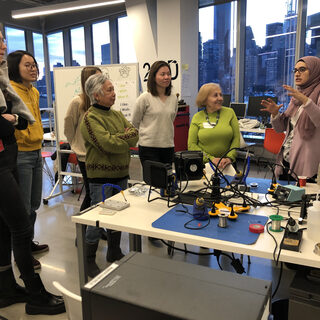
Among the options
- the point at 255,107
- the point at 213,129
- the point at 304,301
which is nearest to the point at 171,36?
the point at 255,107

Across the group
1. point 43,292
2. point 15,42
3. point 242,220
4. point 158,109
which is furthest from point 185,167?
→ point 15,42

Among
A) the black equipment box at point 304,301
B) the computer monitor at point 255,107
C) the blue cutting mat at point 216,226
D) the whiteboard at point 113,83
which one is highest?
the whiteboard at point 113,83

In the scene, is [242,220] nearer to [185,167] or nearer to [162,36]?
[185,167]

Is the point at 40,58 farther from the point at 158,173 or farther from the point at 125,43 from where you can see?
the point at 158,173

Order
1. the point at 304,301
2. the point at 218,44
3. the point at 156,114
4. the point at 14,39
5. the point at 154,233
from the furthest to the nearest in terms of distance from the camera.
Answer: the point at 14,39 < the point at 218,44 < the point at 156,114 < the point at 154,233 < the point at 304,301

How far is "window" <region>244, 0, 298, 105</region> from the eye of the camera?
222 inches

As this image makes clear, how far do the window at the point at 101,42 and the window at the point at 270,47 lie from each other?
354cm

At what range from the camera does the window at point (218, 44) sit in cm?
627

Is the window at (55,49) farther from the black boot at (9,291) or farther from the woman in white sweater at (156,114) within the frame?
the black boot at (9,291)

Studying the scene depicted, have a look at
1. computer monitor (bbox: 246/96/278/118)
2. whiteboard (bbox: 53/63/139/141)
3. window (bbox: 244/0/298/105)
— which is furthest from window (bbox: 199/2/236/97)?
whiteboard (bbox: 53/63/139/141)

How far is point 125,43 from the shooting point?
7.75m

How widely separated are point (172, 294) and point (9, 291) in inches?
67.0

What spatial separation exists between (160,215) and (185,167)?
44 centimetres

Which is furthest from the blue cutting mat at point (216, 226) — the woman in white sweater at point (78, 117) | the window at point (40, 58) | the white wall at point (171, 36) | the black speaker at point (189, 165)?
the window at point (40, 58)
